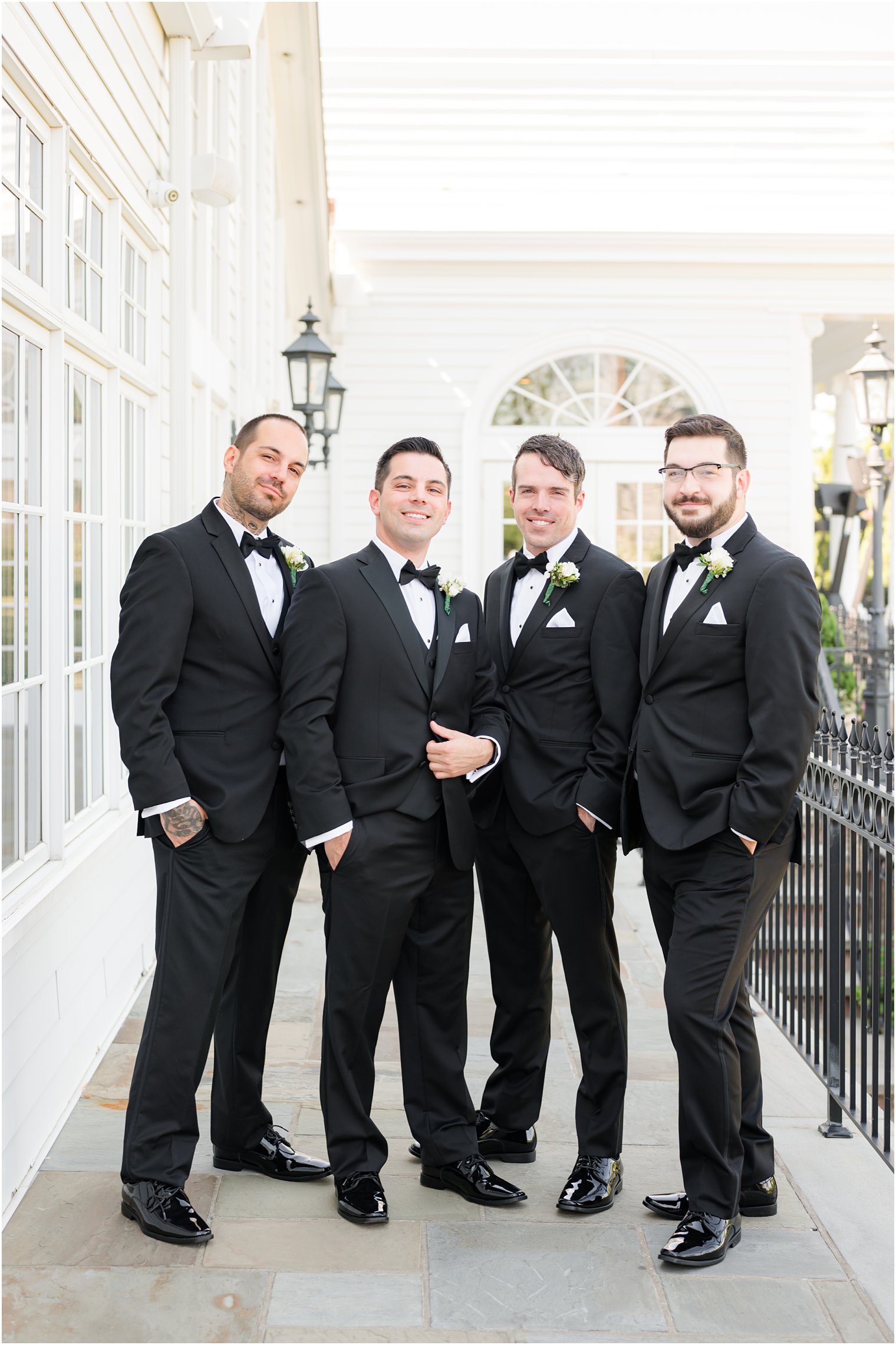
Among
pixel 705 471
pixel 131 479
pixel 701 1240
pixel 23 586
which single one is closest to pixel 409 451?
pixel 705 471

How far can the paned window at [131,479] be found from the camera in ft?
16.4

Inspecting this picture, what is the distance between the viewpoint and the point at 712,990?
9.84 ft

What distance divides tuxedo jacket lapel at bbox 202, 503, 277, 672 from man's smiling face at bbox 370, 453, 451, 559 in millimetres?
390

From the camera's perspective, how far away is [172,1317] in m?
2.68

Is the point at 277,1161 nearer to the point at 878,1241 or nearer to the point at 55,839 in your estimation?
the point at 55,839

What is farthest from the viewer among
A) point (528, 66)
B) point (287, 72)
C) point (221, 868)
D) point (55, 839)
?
point (528, 66)

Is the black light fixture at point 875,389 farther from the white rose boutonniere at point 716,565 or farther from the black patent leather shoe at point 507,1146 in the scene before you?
the black patent leather shoe at point 507,1146

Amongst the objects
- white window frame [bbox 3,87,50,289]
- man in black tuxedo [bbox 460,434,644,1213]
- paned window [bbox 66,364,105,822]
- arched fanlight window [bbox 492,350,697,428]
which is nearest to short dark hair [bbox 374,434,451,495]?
man in black tuxedo [bbox 460,434,644,1213]

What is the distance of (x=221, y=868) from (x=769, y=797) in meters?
1.42

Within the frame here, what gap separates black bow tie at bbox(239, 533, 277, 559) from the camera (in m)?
3.28

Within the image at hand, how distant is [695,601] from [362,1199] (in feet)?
5.89

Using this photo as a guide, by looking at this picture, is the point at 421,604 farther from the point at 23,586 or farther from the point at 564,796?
the point at 23,586

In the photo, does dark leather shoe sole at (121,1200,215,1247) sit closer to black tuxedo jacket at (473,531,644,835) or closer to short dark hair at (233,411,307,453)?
black tuxedo jacket at (473,531,644,835)

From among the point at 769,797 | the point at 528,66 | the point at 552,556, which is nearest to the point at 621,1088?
the point at 769,797
